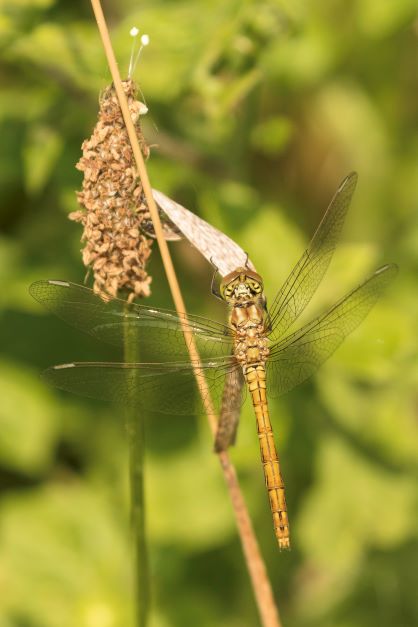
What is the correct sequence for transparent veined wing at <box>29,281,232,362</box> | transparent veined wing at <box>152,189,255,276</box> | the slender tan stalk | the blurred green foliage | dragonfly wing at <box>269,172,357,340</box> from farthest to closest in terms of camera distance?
the blurred green foliage, dragonfly wing at <box>269,172,357,340</box>, transparent veined wing at <box>29,281,232,362</box>, transparent veined wing at <box>152,189,255,276</box>, the slender tan stalk

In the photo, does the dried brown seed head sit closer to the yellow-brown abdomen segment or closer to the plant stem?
the plant stem

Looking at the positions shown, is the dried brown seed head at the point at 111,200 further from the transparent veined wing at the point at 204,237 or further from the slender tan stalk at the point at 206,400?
the transparent veined wing at the point at 204,237

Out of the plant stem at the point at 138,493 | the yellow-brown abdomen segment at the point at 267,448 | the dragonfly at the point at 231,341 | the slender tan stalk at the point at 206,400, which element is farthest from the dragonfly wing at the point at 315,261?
the plant stem at the point at 138,493

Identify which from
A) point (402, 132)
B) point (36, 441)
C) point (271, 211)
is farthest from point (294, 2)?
point (36, 441)

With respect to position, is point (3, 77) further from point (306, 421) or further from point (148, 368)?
point (148, 368)

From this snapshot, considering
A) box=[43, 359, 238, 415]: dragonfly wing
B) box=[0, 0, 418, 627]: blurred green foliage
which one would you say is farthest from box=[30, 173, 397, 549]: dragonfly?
box=[0, 0, 418, 627]: blurred green foliage

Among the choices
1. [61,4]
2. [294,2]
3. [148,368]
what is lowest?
[148,368]
